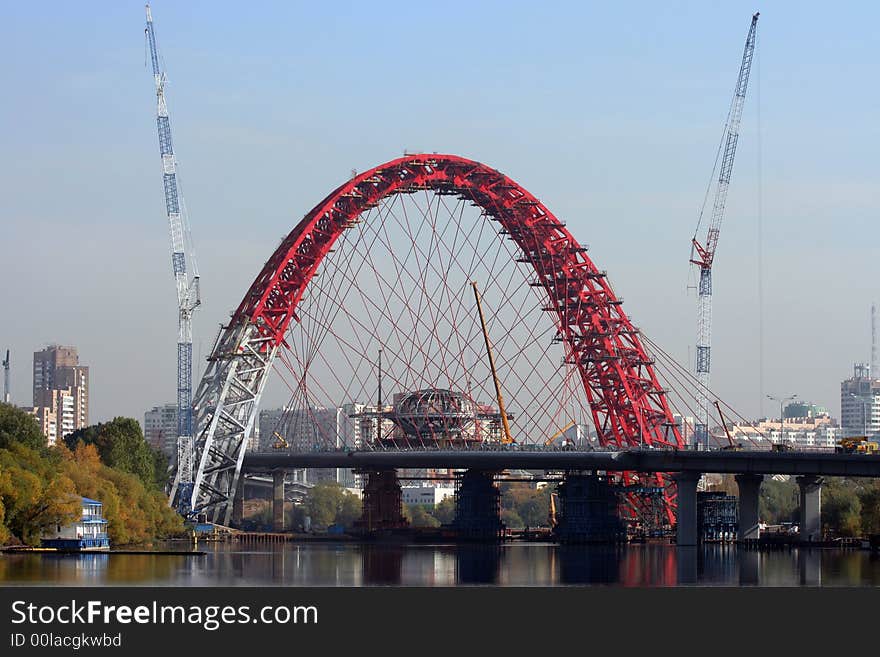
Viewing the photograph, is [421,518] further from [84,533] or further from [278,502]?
[84,533]

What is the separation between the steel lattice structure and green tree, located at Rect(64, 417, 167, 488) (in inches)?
136

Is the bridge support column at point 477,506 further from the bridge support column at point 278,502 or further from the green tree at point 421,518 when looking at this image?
the green tree at point 421,518

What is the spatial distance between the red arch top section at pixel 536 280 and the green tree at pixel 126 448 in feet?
34.9

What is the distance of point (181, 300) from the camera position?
136375 mm

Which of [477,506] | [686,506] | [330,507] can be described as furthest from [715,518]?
[330,507]

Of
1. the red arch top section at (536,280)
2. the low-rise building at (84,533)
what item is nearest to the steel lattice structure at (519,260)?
the red arch top section at (536,280)

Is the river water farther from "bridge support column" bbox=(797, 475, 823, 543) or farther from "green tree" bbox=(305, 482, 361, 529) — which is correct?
"green tree" bbox=(305, 482, 361, 529)

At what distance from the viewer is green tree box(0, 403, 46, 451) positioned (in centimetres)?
10881

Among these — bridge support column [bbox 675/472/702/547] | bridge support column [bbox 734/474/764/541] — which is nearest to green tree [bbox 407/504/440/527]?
bridge support column [bbox 734/474/764/541]
